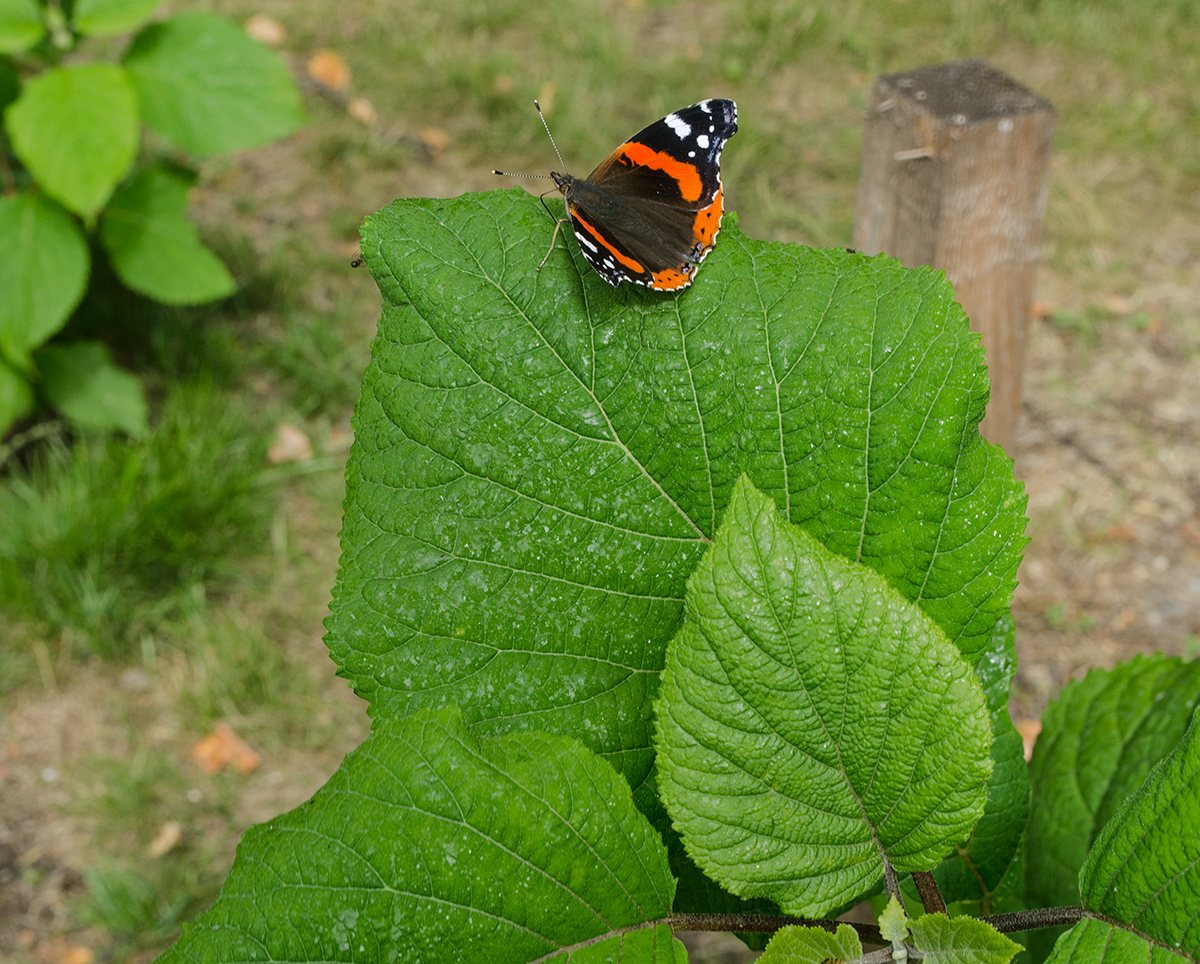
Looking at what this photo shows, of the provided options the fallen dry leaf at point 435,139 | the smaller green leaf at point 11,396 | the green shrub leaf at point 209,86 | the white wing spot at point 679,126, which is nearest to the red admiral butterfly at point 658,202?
the white wing spot at point 679,126

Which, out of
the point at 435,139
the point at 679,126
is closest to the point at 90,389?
the point at 435,139

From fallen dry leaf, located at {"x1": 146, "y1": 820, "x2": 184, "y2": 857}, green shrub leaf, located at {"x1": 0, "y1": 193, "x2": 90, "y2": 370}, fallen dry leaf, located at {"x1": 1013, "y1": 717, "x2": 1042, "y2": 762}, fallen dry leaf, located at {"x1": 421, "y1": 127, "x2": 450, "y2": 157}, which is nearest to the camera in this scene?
fallen dry leaf, located at {"x1": 146, "y1": 820, "x2": 184, "y2": 857}

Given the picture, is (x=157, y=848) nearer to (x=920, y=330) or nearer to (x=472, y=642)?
(x=472, y=642)

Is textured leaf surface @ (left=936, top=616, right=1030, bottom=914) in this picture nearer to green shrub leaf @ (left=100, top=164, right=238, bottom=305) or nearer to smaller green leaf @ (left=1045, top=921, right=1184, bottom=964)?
smaller green leaf @ (left=1045, top=921, right=1184, bottom=964)

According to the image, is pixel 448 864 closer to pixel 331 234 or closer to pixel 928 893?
pixel 928 893

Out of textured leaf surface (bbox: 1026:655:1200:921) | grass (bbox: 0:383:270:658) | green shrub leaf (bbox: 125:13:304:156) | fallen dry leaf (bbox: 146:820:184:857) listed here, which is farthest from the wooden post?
fallen dry leaf (bbox: 146:820:184:857)

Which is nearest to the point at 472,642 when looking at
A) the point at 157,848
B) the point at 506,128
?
the point at 157,848
